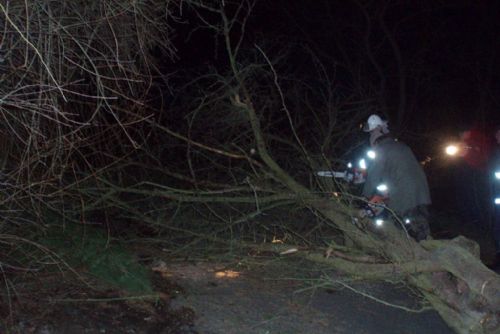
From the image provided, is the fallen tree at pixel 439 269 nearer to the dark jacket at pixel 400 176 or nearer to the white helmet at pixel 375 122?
the dark jacket at pixel 400 176

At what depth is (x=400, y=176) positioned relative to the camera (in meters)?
5.20

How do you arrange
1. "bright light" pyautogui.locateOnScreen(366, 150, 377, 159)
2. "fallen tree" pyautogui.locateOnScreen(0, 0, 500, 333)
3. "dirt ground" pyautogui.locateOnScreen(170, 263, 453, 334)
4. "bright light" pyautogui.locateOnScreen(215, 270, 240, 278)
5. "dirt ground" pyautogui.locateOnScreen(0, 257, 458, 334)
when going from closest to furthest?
"fallen tree" pyautogui.locateOnScreen(0, 0, 500, 333)
"dirt ground" pyautogui.locateOnScreen(0, 257, 458, 334)
"dirt ground" pyautogui.locateOnScreen(170, 263, 453, 334)
"bright light" pyautogui.locateOnScreen(215, 270, 240, 278)
"bright light" pyautogui.locateOnScreen(366, 150, 377, 159)

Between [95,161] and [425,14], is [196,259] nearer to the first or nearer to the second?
[95,161]

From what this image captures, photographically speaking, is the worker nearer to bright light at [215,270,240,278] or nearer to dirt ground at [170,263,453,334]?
dirt ground at [170,263,453,334]

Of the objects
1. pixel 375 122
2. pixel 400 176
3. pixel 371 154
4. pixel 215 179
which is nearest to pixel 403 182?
pixel 400 176

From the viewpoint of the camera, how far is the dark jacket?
5172 millimetres

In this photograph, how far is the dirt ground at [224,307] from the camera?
381 centimetres

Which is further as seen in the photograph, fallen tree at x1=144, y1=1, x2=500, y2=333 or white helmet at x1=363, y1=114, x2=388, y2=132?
white helmet at x1=363, y1=114, x2=388, y2=132

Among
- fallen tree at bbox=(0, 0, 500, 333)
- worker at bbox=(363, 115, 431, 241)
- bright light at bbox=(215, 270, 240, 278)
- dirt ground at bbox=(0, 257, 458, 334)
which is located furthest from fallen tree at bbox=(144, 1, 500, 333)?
bright light at bbox=(215, 270, 240, 278)

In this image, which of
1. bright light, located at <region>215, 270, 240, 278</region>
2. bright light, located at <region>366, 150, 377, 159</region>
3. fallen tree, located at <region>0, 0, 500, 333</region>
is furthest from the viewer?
bright light, located at <region>366, 150, 377, 159</region>

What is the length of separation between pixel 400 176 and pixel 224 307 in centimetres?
200

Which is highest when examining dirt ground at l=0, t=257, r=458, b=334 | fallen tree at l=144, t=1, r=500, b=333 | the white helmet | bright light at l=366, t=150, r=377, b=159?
the white helmet

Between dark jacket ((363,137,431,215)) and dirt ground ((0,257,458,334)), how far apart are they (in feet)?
2.59

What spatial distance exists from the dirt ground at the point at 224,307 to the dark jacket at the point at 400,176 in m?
0.79
